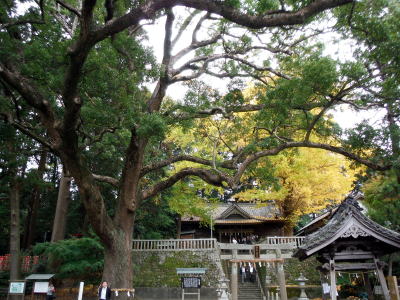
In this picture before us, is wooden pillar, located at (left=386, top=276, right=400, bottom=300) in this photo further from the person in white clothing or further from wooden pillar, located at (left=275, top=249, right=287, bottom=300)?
the person in white clothing

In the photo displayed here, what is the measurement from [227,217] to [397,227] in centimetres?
1481

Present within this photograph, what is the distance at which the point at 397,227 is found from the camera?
11117 mm

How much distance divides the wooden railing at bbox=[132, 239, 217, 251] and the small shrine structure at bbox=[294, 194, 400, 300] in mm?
8054

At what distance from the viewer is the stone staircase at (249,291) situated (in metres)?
16.2

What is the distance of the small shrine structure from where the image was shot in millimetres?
Answer: 9328

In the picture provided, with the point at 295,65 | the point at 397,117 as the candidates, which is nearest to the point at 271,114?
the point at 295,65

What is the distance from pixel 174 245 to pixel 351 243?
10.2 m

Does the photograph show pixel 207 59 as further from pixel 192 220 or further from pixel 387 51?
pixel 192 220

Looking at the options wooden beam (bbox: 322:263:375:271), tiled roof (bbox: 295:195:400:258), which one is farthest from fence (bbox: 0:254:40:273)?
wooden beam (bbox: 322:263:375:271)

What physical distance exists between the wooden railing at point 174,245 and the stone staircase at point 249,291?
→ 264 cm

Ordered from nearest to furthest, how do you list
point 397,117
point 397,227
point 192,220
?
point 397,117, point 397,227, point 192,220

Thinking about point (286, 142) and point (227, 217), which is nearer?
point (286, 142)

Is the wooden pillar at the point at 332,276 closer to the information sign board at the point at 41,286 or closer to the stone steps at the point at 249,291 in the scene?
the stone steps at the point at 249,291

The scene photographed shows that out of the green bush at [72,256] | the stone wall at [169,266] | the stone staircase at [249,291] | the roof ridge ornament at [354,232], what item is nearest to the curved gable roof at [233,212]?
the stone staircase at [249,291]
